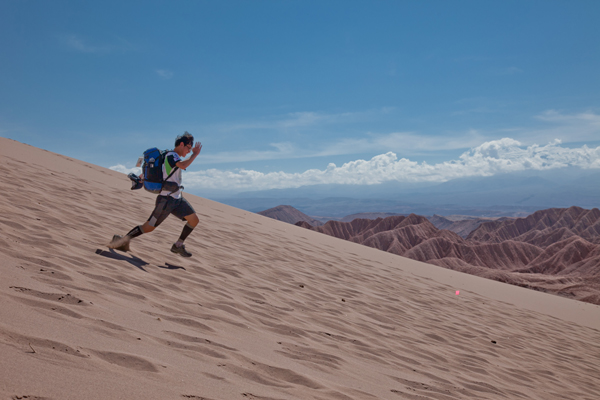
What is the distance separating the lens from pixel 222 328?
337cm

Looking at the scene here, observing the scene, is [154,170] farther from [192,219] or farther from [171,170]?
[192,219]

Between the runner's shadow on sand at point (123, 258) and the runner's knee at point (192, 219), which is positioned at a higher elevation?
the runner's knee at point (192, 219)

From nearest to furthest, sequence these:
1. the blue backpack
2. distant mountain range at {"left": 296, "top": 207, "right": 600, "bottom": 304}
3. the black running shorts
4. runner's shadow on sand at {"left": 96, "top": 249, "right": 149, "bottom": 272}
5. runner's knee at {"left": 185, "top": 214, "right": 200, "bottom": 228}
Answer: runner's shadow on sand at {"left": 96, "top": 249, "right": 149, "bottom": 272}
the blue backpack
the black running shorts
runner's knee at {"left": 185, "top": 214, "right": 200, "bottom": 228}
distant mountain range at {"left": 296, "top": 207, "right": 600, "bottom": 304}

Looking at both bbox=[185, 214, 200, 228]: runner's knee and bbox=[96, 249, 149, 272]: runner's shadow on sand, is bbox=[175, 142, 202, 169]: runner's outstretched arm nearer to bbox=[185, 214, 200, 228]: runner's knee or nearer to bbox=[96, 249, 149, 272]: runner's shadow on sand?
bbox=[185, 214, 200, 228]: runner's knee

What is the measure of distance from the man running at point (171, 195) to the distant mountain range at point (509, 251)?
67.1 feet

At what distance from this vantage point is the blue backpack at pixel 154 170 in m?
4.81

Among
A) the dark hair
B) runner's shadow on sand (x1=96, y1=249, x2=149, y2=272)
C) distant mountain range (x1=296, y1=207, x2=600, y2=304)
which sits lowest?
distant mountain range (x1=296, y1=207, x2=600, y2=304)

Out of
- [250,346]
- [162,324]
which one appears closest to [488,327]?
[250,346]

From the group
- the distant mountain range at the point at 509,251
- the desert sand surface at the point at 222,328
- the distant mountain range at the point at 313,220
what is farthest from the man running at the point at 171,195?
the distant mountain range at the point at 313,220

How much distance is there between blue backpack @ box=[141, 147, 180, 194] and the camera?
15.8 ft

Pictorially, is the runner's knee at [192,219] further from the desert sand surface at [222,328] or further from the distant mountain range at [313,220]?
the distant mountain range at [313,220]

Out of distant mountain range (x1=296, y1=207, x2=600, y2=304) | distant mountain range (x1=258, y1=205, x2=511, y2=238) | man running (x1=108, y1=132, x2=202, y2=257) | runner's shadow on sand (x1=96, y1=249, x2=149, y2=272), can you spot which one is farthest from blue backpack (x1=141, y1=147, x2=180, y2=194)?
distant mountain range (x1=258, y1=205, x2=511, y2=238)

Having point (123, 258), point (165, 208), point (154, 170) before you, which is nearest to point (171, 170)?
point (154, 170)

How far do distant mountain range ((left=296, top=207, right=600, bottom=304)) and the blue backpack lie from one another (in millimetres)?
20692
